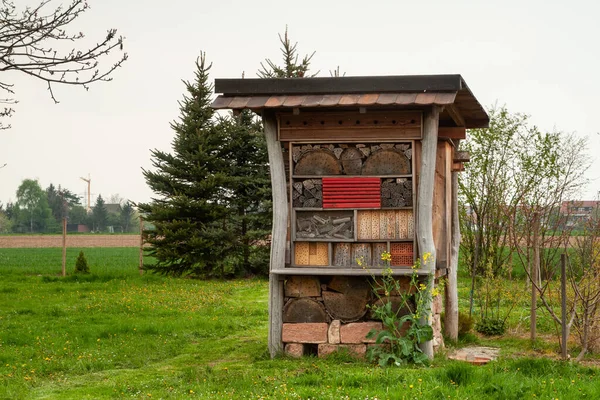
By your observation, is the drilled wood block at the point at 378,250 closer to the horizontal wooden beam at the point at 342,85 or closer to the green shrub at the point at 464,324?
the horizontal wooden beam at the point at 342,85

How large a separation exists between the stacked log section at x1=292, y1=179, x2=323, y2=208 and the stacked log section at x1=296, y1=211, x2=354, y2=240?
0.13 m

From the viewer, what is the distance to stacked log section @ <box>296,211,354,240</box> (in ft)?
34.9

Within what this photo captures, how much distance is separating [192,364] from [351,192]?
129 inches

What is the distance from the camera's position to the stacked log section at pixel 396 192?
1059 cm

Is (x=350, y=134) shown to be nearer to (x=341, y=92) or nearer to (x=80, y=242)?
(x=341, y=92)

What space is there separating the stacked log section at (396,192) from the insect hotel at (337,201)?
0.05 ft

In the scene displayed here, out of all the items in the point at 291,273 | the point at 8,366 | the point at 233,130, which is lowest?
the point at 8,366

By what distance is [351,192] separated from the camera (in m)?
10.6

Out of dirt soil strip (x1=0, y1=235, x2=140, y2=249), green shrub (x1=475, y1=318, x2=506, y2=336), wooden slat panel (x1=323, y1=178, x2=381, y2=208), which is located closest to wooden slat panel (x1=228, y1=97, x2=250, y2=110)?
wooden slat panel (x1=323, y1=178, x2=381, y2=208)

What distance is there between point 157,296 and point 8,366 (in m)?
7.96

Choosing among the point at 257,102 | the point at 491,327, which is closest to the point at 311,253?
the point at 257,102

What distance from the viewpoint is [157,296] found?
18.3 m

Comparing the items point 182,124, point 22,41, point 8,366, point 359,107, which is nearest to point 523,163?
point 182,124

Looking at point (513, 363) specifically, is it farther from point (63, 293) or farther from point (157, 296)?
point (63, 293)
